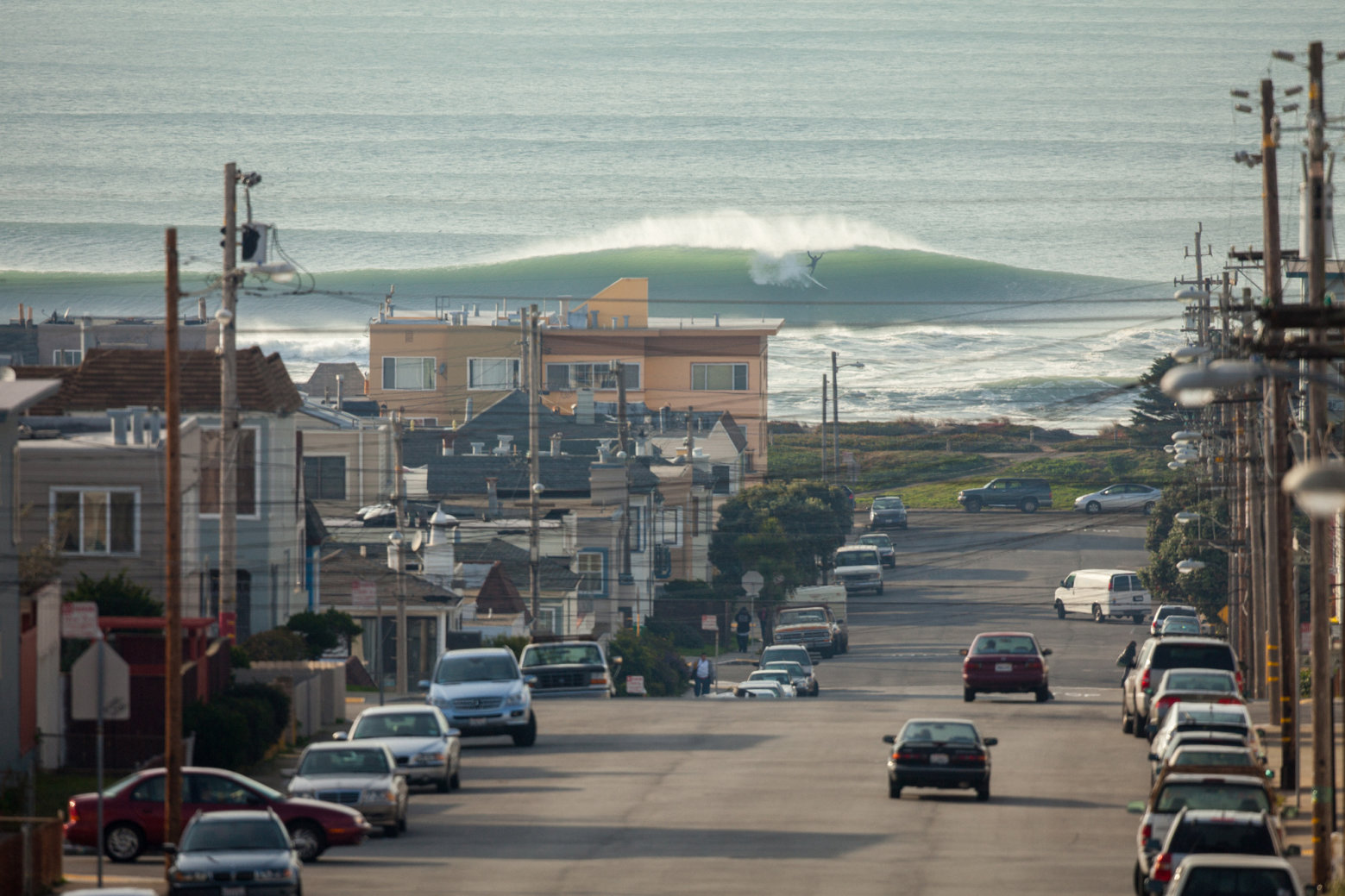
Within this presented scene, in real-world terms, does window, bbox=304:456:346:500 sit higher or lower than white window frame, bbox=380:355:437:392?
lower

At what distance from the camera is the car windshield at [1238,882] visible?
768 inches

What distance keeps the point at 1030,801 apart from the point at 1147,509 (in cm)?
7913

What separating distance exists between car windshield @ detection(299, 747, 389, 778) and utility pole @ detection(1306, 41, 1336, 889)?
12972 mm

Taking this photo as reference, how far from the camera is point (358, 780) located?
94.0ft

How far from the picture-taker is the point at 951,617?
3477 inches

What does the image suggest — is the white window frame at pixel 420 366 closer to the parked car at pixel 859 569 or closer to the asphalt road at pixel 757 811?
the parked car at pixel 859 569

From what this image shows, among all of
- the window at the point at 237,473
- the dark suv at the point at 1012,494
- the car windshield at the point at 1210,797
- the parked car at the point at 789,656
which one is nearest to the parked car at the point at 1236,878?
the car windshield at the point at 1210,797

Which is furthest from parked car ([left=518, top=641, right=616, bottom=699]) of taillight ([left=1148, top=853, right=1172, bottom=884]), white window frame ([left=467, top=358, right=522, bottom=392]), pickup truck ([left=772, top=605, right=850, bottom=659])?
white window frame ([left=467, top=358, right=522, bottom=392])

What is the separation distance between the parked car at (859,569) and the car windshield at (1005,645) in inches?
1852

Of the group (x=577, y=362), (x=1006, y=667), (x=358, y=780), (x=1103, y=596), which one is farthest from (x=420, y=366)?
(x=358, y=780)

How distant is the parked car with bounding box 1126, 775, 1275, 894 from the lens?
2398 cm

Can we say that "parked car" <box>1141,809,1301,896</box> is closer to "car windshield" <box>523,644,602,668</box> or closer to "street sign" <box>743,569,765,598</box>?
"car windshield" <box>523,644,602,668</box>

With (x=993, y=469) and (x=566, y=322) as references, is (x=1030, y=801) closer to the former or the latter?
(x=993, y=469)

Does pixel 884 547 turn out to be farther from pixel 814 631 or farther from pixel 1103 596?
pixel 814 631
